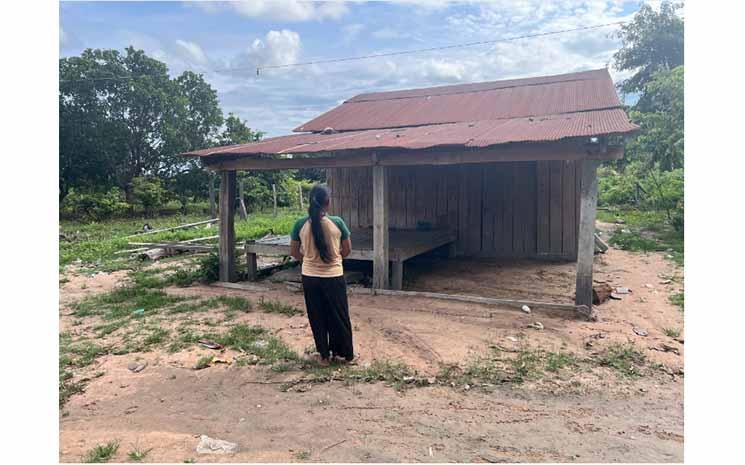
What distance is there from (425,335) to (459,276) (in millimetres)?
3236

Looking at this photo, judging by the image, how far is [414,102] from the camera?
454 inches

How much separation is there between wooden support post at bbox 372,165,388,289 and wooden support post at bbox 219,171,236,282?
8.38 ft

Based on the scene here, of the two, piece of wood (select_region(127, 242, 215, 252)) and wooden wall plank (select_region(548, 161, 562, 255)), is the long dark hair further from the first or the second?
piece of wood (select_region(127, 242, 215, 252))

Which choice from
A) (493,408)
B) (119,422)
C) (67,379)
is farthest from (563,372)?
(67,379)

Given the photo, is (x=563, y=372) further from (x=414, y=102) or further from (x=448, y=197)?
(x=414, y=102)

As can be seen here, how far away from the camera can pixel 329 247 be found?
434cm

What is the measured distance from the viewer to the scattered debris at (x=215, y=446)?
3098 millimetres

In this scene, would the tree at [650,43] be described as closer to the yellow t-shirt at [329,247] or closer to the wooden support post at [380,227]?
the wooden support post at [380,227]

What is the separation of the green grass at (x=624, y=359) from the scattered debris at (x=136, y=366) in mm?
4373

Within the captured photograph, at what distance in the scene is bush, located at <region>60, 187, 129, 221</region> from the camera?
19.1 meters

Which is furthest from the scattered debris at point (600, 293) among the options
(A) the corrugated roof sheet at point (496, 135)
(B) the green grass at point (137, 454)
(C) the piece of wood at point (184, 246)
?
(C) the piece of wood at point (184, 246)

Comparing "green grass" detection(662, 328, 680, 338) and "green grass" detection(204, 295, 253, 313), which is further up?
"green grass" detection(204, 295, 253, 313)

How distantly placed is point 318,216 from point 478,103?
7167mm

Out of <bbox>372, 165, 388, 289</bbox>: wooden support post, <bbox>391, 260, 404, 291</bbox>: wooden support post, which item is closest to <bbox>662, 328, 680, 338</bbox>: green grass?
<bbox>391, 260, 404, 291</bbox>: wooden support post
